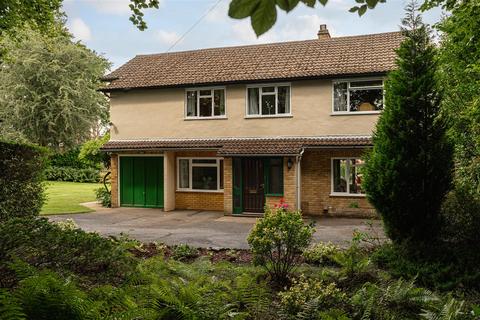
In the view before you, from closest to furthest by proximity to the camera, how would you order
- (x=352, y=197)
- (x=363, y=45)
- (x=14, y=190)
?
(x=14, y=190) → (x=352, y=197) → (x=363, y=45)

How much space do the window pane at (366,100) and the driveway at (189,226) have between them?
Result: 14.4 feet

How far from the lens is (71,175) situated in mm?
36438

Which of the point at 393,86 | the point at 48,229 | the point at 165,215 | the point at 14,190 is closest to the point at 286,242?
the point at 48,229

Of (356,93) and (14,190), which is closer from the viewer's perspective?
(14,190)

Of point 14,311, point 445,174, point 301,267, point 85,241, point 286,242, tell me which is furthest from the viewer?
point 445,174

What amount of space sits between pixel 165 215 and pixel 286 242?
1094 cm

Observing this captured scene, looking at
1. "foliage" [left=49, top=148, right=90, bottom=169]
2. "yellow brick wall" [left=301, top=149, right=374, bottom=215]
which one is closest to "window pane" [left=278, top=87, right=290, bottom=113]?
"yellow brick wall" [left=301, top=149, right=374, bottom=215]

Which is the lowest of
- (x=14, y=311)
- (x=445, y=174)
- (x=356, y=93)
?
(x=14, y=311)

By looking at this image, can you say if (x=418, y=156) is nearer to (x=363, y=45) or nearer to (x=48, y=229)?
(x=48, y=229)

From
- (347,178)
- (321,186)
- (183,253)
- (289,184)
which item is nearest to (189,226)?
(289,184)

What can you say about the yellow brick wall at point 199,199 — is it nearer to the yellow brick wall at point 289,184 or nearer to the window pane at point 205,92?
the window pane at point 205,92

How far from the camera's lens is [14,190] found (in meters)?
10.7

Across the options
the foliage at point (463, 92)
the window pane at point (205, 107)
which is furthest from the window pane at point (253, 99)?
the foliage at point (463, 92)

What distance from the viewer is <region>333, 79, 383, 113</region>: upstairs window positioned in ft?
52.9
